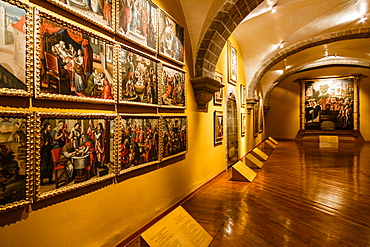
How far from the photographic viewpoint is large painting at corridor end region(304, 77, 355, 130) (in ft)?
50.4

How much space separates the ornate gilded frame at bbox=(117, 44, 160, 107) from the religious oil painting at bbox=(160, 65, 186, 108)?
17 cm

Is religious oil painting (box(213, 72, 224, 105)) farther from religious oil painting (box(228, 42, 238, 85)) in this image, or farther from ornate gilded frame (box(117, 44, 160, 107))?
ornate gilded frame (box(117, 44, 160, 107))

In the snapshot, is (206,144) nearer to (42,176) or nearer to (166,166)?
(166,166)

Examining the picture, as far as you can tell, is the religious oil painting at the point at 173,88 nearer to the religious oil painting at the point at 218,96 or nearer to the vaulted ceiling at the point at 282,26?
the vaulted ceiling at the point at 282,26

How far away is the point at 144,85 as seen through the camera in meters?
2.98

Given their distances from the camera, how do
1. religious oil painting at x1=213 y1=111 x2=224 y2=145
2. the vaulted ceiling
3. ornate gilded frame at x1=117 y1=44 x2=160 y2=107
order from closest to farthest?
ornate gilded frame at x1=117 y1=44 x2=160 y2=107
the vaulted ceiling
religious oil painting at x1=213 y1=111 x2=224 y2=145

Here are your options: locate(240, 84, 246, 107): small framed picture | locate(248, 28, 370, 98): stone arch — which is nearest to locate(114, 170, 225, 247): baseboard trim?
locate(240, 84, 246, 107): small framed picture

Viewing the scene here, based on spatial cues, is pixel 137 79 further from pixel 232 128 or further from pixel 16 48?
pixel 232 128

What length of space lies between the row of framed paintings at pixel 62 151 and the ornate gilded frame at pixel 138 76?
8.1 inches

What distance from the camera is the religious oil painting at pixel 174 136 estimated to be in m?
3.47

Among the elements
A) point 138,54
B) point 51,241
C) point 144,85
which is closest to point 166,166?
point 144,85

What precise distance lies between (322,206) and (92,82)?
3.62 meters

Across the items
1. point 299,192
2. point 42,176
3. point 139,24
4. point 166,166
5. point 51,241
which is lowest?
point 299,192

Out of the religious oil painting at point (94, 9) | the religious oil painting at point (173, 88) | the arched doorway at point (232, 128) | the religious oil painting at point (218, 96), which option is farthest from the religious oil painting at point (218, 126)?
the religious oil painting at point (94, 9)
